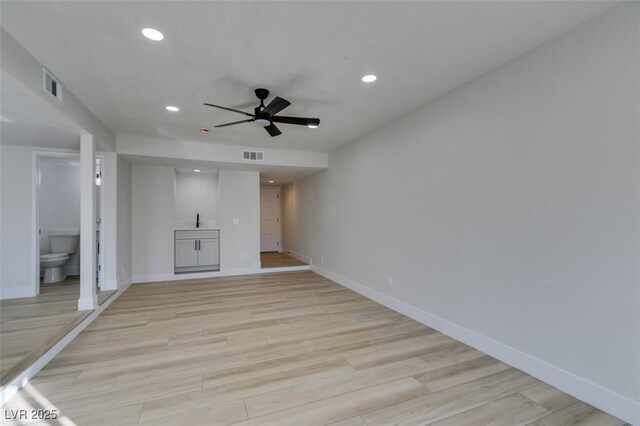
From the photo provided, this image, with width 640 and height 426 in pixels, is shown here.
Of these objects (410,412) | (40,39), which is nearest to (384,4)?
(40,39)

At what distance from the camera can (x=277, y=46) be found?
2.15m

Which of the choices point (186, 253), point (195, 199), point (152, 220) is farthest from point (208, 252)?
point (195, 199)

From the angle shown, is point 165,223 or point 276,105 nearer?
point 276,105

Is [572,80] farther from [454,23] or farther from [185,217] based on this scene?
[185,217]

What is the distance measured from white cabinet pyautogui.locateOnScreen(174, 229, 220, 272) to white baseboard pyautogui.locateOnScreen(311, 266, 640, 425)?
14.2 ft

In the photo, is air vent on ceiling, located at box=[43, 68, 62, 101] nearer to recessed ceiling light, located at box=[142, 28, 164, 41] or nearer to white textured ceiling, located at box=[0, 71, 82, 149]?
A: white textured ceiling, located at box=[0, 71, 82, 149]

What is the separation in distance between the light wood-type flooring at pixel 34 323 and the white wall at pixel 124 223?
2.06 ft

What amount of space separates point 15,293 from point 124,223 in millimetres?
1654

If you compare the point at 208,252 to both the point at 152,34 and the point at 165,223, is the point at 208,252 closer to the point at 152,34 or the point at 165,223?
the point at 165,223

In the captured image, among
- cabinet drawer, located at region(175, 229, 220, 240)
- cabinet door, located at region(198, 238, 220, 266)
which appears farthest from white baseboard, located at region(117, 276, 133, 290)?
cabinet door, located at region(198, 238, 220, 266)

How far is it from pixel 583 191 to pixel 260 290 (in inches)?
170

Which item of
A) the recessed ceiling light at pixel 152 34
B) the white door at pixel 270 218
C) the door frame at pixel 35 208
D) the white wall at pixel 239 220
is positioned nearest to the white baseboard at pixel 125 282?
the door frame at pixel 35 208

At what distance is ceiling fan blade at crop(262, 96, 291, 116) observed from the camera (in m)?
2.50

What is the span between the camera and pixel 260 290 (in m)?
4.75
